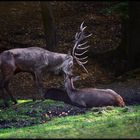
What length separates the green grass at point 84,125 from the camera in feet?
30.2

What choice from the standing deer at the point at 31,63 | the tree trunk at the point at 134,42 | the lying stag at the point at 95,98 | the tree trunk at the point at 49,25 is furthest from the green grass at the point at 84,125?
the tree trunk at the point at 134,42

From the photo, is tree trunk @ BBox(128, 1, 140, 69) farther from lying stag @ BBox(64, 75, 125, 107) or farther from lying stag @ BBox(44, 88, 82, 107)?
lying stag @ BBox(64, 75, 125, 107)

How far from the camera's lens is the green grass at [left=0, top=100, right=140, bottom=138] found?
9.22 metres

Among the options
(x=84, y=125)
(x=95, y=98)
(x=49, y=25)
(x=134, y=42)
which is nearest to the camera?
(x=84, y=125)

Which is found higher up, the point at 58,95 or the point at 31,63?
the point at 31,63

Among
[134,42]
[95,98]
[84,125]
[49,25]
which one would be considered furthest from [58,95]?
[134,42]

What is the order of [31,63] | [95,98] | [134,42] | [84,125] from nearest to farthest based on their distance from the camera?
[84,125] → [95,98] → [31,63] → [134,42]

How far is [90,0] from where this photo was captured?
33.9 m

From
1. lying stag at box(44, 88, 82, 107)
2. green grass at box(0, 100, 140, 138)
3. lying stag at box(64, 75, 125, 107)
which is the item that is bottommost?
lying stag at box(44, 88, 82, 107)

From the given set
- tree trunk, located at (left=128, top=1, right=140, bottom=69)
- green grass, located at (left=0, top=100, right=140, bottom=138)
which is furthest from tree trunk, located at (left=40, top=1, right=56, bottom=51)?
green grass, located at (left=0, top=100, right=140, bottom=138)

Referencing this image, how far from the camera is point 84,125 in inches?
418

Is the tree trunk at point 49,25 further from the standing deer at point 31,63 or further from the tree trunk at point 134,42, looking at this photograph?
the standing deer at point 31,63

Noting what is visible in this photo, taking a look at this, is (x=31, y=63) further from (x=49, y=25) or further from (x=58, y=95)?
(x=49, y=25)

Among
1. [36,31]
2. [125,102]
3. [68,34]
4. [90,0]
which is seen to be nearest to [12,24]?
[36,31]
